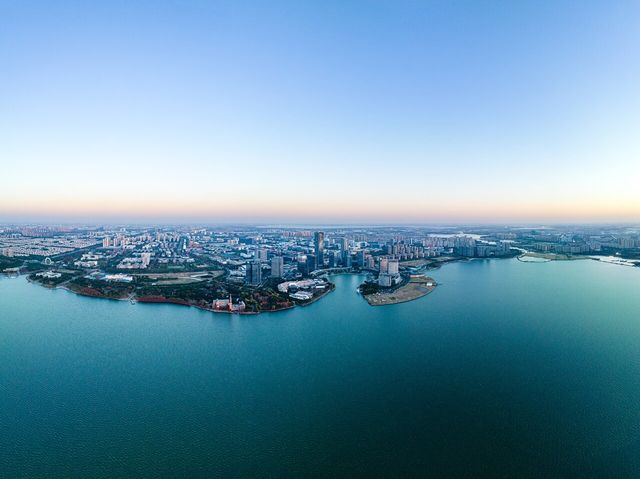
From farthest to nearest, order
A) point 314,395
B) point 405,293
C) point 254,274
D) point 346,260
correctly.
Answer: point 346,260 < point 254,274 < point 405,293 < point 314,395

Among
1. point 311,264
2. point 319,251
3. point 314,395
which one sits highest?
point 319,251

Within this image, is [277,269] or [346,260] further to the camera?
[346,260]

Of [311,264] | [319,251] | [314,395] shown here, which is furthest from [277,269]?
[314,395]

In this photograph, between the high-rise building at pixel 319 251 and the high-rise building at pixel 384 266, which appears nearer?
the high-rise building at pixel 384 266

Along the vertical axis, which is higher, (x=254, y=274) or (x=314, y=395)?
(x=254, y=274)

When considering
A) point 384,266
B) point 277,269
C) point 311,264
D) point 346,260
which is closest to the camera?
point 277,269

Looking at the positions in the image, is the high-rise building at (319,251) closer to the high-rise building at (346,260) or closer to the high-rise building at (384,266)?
the high-rise building at (346,260)

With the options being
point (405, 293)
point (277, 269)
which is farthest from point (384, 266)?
point (277, 269)

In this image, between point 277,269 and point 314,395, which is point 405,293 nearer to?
point 277,269

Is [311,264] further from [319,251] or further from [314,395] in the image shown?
[314,395]

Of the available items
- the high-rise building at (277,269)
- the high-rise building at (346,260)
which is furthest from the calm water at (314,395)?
the high-rise building at (346,260)
